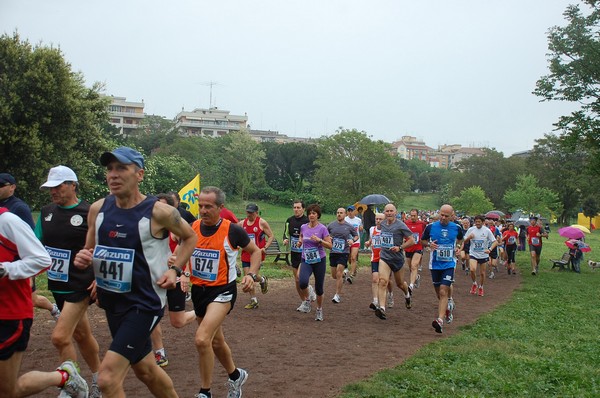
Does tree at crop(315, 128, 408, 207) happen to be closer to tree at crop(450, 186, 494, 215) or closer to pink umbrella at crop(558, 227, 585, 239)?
tree at crop(450, 186, 494, 215)

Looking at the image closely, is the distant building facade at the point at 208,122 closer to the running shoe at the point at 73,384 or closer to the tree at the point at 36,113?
the tree at the point at 36,113

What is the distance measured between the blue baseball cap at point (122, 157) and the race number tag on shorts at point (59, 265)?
6.27ft

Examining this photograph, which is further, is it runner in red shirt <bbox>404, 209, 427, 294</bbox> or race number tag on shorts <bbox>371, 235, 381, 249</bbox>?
runner in red shirt <bbox>404, 209, 427, 294</bbox>

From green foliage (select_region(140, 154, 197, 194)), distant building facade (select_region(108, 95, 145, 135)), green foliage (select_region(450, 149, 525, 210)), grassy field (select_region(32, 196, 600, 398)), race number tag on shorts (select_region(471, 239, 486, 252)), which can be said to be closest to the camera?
grassy field (select_region(32, 196, 600, 398))

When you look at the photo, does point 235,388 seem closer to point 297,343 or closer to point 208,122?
point 297,343

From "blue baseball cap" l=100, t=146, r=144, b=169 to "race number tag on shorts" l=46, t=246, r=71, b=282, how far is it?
1911 millimetres

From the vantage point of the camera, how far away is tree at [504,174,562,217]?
234 feet

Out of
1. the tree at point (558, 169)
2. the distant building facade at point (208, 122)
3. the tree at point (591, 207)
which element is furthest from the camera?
the distant building facade at point (208, 122)

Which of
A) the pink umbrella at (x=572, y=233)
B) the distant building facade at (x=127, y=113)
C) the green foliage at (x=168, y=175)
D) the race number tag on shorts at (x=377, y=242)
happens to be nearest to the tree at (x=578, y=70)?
the pink umbrella at (x=572, y=233)

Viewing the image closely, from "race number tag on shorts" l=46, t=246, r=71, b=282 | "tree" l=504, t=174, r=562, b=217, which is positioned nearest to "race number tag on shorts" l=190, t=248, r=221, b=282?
"race number tag on shorts" l=46, t=246, r=71, b=282

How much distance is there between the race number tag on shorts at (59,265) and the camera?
601cm

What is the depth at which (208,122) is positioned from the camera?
483 feet

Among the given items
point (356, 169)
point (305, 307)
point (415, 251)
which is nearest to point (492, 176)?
point (356, 169)

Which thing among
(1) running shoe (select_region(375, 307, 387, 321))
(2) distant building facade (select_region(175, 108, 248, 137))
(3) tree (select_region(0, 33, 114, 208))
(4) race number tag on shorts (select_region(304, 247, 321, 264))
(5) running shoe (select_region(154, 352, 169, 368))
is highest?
(2) distant building facade (select_region(175, 108, 248, 137))
